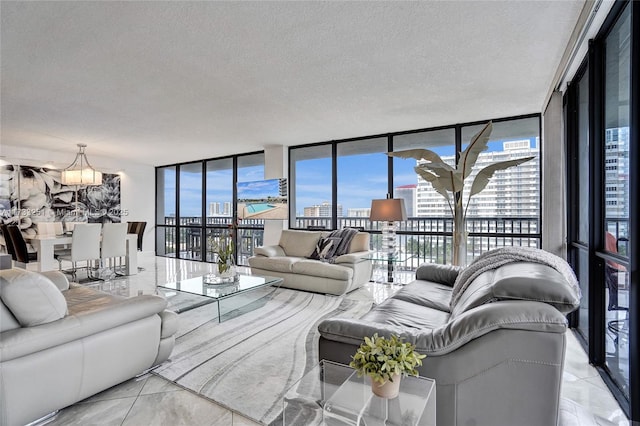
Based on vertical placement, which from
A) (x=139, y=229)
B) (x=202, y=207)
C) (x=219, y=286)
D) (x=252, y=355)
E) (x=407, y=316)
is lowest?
(x=252, y=355)

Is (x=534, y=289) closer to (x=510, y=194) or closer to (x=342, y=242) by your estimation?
(x=342, y=242)

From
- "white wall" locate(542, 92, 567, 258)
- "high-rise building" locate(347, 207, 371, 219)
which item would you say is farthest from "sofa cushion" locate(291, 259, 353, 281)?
"white wall" locate(542, 92, 567, 258)

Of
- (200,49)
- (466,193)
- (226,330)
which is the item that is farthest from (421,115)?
(226,330)

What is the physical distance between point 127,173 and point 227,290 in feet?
20.0

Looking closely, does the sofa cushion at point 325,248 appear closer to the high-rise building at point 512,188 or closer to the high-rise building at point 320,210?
the high-rise building at point 320,210

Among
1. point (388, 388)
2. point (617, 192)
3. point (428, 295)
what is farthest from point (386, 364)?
point (617, 192)

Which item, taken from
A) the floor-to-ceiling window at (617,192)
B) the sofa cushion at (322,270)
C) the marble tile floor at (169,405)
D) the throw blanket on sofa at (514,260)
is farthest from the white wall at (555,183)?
the sofa cushion at (322,270)

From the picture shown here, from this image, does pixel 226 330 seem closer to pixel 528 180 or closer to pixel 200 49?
pixel 200 49

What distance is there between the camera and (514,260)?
1975 mm

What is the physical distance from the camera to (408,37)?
8.06 ft

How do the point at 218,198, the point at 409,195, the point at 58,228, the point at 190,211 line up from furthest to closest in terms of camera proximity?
the point at 190,211 → the point at 218,198 → the point at 58,228 → the point at 409,195

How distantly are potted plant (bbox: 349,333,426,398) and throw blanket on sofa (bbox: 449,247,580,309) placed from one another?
3.08 ft

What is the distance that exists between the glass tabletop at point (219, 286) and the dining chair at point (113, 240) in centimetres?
263

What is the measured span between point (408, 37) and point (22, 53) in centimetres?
304
